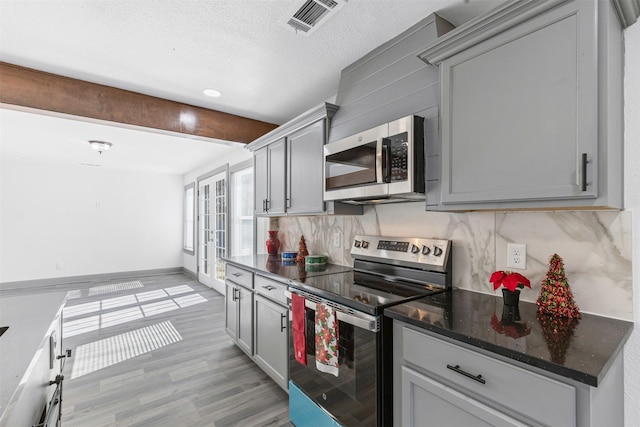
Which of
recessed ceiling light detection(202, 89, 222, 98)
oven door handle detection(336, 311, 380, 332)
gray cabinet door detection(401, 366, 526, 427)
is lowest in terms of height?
gray cabinet door detection(401, 366, 526, 427)

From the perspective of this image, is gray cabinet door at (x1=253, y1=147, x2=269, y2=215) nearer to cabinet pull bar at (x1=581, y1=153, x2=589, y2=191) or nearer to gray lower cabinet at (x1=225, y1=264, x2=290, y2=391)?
gray lower cabinet at (x1=225, y1=264, x2=290, y2=391)

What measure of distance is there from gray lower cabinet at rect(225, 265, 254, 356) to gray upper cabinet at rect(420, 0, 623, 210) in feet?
6.38

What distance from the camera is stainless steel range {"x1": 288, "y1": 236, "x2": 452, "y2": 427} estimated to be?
4.74 ft

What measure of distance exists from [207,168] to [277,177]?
3699 millimetres

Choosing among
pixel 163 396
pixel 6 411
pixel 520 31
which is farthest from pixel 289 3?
pixel 163 396

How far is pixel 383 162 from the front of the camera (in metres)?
1.75

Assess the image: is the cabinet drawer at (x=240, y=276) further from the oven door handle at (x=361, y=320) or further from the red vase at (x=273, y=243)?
the oven door handle at (x=361, y=320)

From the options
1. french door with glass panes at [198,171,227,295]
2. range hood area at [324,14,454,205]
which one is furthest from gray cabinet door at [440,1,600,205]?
french door with glass panes at [198,171,227,295]

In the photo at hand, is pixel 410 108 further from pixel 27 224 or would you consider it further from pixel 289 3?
pixel 27 224

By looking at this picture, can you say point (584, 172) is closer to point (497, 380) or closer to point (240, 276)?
point (497, 380)

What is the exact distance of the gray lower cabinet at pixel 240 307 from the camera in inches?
108

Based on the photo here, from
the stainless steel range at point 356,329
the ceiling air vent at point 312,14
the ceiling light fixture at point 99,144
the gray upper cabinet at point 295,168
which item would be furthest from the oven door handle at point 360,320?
the ceiling light fixture at point 99,144

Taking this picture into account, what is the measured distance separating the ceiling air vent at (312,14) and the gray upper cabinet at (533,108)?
585 millimetres

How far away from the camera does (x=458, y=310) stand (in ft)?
4.63
